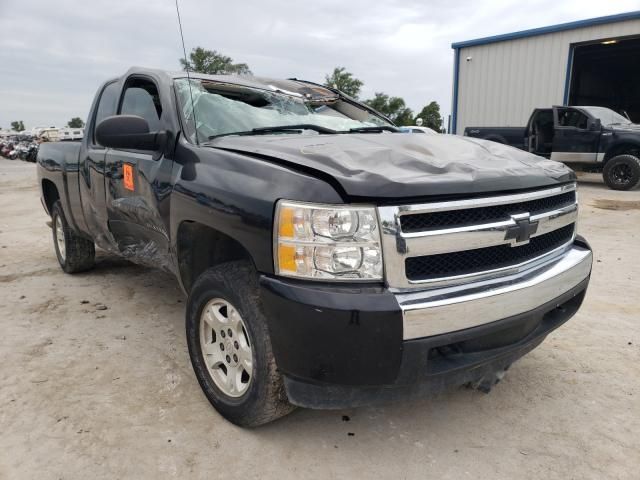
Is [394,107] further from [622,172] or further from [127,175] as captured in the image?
[127,175]

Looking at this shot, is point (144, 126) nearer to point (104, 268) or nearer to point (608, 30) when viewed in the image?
point (104, 268)

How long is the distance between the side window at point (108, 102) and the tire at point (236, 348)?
194 centimetres

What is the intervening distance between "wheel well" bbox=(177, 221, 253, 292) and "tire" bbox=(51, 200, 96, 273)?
2324mm

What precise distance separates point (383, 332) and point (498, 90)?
53.0 feet

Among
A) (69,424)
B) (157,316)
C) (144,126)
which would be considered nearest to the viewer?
(69,424)

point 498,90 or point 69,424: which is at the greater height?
point 498,90

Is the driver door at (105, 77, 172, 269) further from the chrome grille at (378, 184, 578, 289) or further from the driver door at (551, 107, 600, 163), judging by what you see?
the driver door at (551, 107, 600, 163)

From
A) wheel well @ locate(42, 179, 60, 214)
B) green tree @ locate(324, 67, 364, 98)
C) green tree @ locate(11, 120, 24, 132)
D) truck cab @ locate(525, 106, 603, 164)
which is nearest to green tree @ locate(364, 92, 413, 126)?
green tree @ locate(324, 67, 364, 98)

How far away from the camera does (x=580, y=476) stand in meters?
1.94

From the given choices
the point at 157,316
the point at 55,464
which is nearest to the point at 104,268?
the point at 157,316

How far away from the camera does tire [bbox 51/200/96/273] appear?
14.6ft

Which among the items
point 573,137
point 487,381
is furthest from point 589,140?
point 487,381

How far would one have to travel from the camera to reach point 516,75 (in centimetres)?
1548

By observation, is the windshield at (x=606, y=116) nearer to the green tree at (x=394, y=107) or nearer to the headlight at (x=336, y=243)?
the headlight at (x=336, y=243)
